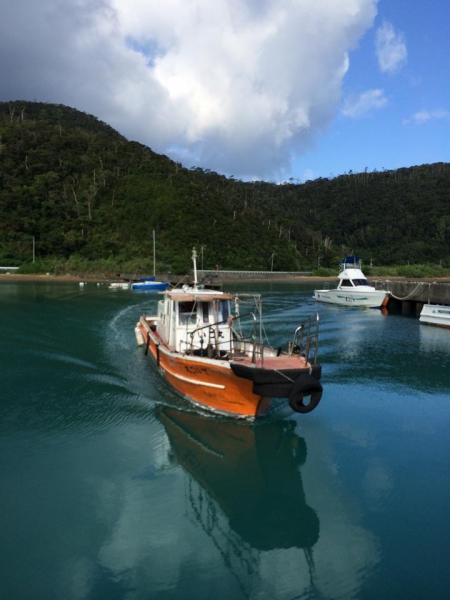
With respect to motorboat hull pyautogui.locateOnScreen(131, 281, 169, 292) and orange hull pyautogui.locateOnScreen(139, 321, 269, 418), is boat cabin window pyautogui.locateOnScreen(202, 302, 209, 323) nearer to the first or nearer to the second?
orange hull pyautogui.locateOnScreen(139, 321, 269, 418)

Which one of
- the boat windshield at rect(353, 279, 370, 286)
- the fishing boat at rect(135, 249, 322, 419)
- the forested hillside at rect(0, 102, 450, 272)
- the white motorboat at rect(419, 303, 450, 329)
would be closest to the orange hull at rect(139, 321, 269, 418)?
the fishing boat at rect(135, 249, 322, 419)

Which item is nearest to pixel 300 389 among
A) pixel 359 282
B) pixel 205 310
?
pixel 205 310

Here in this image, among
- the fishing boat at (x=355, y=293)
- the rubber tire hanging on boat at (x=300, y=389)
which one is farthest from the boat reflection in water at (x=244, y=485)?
the fishing boat at (x=355, y=293)

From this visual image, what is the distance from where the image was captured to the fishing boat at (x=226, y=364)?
991cm

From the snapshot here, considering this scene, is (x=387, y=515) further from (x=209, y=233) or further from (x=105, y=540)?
(x=209, y=233)

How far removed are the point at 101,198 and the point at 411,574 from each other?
106609 millimetres

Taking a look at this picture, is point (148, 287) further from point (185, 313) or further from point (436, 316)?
point (185, 313)

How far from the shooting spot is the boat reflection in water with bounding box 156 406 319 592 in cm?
718

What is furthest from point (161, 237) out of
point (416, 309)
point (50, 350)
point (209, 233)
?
point (50, 350)

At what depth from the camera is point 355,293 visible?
37906 mm

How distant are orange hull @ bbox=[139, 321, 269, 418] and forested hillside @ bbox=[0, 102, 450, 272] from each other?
68.6m

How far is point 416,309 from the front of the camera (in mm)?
34250

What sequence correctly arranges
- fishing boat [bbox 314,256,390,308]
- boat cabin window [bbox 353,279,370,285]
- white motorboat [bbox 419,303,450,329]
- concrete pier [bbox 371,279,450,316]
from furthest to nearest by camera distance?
boat cabin window [bbox 353,279,370,285]
fishing boat [bbox 314,256,390,308]
concrete pier [bbox 371,279,450,316]
white motorboat [bbox 419,303,450,329]

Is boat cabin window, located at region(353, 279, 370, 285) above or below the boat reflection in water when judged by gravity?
above
